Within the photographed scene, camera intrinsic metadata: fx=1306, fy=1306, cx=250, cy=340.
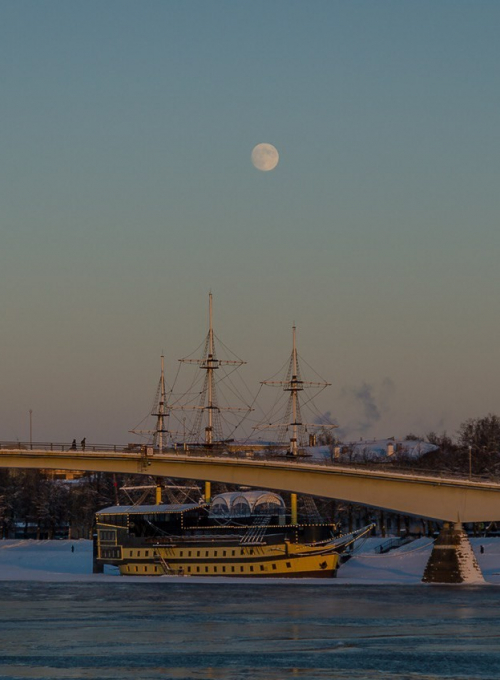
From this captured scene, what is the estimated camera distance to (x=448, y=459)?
159m

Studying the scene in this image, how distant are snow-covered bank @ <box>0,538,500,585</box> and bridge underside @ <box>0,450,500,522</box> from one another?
611cm

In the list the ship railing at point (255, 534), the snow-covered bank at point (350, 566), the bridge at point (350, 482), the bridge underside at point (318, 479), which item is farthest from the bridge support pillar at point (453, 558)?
the ship railing at point (255, 534)

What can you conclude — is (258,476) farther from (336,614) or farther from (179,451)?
(336,614)

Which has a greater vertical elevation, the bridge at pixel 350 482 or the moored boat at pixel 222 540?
the bridge at pixel 350 482

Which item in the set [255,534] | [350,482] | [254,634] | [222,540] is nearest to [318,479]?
[350,482]

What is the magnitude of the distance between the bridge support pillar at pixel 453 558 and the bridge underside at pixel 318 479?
1451mm

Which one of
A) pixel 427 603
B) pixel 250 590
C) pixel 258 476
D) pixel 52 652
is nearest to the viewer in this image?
pixel 52 652

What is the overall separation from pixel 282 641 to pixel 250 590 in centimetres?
3224

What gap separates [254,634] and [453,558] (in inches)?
1409

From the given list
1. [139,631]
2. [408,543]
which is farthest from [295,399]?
[139,631]

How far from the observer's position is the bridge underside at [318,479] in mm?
94312

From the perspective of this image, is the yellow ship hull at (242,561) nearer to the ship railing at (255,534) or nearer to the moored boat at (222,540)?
the moored boat at (222,540)

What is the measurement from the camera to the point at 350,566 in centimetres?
11094

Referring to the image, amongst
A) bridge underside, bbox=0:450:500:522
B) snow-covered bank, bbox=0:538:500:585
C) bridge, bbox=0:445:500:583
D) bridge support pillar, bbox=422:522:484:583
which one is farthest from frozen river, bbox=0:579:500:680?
snow-covered bank, bbox=0:538:500:585
